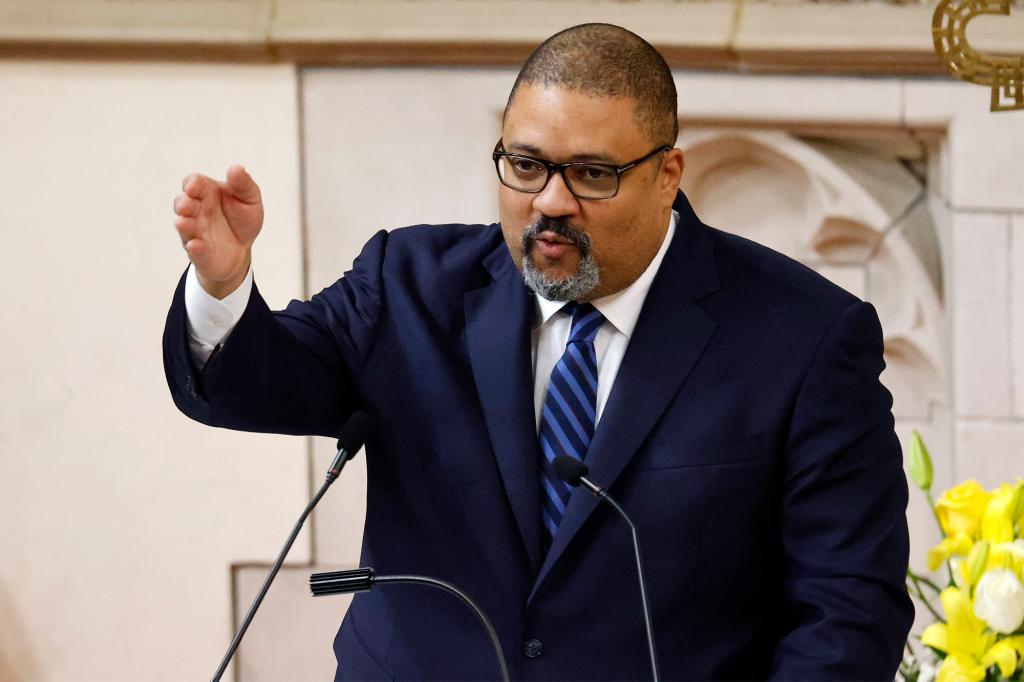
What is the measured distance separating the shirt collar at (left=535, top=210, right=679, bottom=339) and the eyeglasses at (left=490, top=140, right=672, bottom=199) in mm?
206

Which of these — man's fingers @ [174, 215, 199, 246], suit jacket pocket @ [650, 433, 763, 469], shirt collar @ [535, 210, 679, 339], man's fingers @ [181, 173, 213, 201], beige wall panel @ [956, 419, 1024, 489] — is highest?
man's fingers @ [181, 173, 213, 201]

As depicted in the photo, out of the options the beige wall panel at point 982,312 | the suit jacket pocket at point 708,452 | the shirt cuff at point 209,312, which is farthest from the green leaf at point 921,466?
the beige wall panel at point 982,312

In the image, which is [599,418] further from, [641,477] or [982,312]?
[982,312]

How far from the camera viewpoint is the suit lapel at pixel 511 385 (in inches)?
83.5

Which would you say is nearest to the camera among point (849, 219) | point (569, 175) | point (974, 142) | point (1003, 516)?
point (1003, 516)

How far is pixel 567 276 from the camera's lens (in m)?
2.09

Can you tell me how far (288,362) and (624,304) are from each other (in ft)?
1.65

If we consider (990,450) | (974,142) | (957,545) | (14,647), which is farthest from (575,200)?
(14,647)

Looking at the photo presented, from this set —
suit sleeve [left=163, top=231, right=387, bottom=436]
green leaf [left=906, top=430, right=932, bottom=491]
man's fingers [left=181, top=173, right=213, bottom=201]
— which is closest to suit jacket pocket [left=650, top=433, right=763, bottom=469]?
green leaf [left=906, top=430, right=932, bottom=491]

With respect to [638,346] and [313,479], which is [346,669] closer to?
[638,346]

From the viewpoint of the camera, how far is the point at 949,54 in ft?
8.13

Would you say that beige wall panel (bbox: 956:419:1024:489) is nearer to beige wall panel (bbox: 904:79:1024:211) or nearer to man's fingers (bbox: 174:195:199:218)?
beige wall panel (bbox: 904:79:1024:211)

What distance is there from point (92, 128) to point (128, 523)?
93 centimetres

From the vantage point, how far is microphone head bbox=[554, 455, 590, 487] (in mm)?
1837
